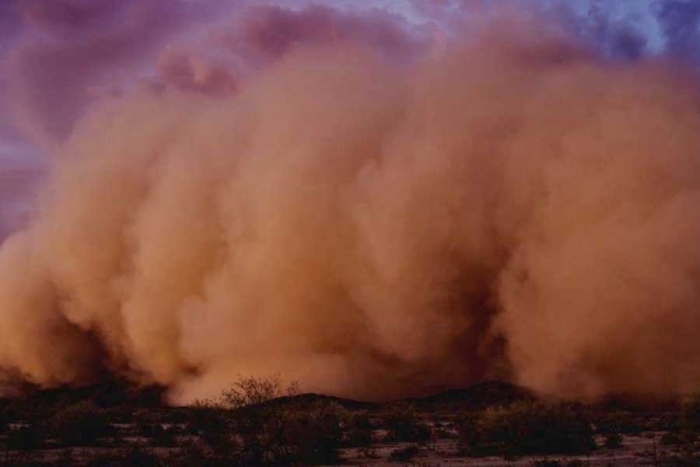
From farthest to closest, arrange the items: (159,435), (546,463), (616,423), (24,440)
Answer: (616,423) → (159,435) → (24,440) → (546,463)

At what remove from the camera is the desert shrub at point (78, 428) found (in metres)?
28.7

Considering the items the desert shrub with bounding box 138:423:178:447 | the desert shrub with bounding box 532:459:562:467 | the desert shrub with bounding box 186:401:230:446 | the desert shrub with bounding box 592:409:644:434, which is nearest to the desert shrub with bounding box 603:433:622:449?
the desert shrub with bounding box 592:409:644:434

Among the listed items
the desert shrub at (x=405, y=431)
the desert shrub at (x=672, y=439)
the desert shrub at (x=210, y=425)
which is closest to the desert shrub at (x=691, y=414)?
the desert shrub at (x=672, y=439)

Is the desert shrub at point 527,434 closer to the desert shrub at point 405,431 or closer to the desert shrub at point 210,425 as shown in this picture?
the desert shrub at point 405,431

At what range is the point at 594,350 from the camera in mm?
44750

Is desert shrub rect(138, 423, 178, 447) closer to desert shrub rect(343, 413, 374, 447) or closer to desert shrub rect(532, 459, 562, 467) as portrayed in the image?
desert shrub rect(343, 413, 374, 447)

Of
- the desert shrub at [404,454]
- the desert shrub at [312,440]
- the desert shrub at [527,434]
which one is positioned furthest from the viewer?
the desert shrub at [527,434]

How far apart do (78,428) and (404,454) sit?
12.7m

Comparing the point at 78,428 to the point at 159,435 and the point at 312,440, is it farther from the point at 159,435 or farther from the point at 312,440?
the point at 312,440

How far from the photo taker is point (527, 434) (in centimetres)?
2547

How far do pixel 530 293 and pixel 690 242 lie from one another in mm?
9287

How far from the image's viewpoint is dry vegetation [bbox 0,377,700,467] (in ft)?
73.7

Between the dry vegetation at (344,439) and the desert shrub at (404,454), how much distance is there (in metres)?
0.03

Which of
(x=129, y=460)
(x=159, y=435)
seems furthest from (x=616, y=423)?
(x=129, y=460)
